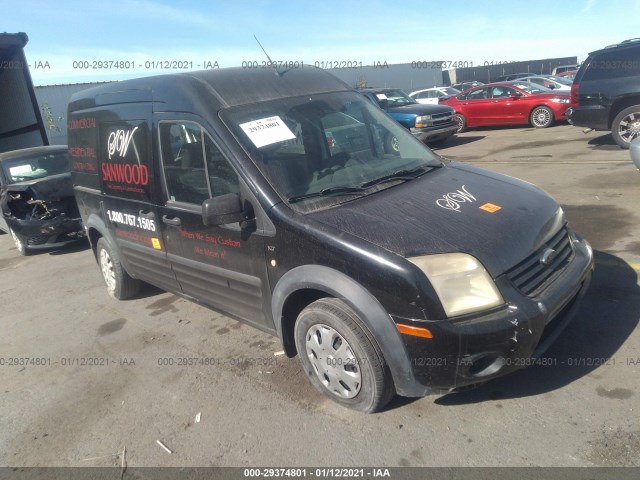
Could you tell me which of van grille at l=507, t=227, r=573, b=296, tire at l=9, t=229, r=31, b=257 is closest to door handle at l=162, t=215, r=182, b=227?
van grille at l=507, t=227, r=573, b=296

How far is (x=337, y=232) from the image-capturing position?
278cm

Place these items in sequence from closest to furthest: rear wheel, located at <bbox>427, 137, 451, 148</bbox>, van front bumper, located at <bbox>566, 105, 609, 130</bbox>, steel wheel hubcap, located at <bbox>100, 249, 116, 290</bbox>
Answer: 1. steel wheel hubcap, located at <bbox>100, 249, 116, 290</bbox>
2. van front bumper, located at <bbox>566, 105, 609, 130</bbox>
3. rear wheel, located at <bbox>427, 137, 451, 148</bbox>

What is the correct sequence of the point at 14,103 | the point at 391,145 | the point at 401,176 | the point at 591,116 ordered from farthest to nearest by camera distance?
the point at 14,103, the point at 591,116, the point at 391,145, the point at 401,176

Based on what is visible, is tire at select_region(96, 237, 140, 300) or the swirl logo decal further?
tire at select_region(96, 237, 140, 300)

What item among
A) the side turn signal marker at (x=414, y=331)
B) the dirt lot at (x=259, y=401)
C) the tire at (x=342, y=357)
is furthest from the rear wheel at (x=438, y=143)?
the side turn signal marker at (x=414, y=331)

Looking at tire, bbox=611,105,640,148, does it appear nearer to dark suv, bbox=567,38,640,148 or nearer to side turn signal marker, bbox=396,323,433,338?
dark suv, bbox=567,38,640,148

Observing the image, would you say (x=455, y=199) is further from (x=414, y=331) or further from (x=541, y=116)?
(x=541, y=116)

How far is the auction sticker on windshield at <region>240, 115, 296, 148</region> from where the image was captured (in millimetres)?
3260

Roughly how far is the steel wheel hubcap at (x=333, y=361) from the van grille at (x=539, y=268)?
0.99 metres

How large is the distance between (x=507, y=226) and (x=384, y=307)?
901 mm

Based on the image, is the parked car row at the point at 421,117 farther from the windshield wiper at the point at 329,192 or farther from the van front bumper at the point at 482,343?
the van front bumper at the point at 482,343

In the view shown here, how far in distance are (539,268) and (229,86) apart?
2337 mm

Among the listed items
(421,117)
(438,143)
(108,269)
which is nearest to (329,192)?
(108,269)

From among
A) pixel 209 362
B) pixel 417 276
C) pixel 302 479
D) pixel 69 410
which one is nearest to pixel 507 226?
pixel 417 276
